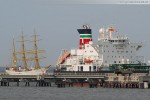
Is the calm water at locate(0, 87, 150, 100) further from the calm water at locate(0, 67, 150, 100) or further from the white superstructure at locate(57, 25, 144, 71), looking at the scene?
the white superstructure at locate(57, 25, 144, 71)

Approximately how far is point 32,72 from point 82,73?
16348 millimetres

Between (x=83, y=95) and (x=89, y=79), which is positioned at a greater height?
(x=89, y=79)

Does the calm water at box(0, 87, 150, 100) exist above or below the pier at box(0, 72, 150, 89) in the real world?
below

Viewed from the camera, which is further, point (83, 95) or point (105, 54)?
point (105, 54)

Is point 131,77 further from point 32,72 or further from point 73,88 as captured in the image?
point 32,72

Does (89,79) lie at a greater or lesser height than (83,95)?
greater

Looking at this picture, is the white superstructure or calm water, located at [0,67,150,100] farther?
the white superstructure

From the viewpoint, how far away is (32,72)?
434 feet

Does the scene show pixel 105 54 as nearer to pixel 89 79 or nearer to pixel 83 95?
pixel 89 79

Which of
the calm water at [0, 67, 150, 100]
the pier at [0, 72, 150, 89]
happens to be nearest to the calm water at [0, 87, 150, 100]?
the calm water at [0, 67, 150, 100]

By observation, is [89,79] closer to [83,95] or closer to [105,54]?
[105,54]

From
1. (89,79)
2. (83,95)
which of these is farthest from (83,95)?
(89,79)

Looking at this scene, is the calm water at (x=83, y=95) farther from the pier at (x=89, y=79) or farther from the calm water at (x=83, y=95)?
the pier at (x=89, y=79)

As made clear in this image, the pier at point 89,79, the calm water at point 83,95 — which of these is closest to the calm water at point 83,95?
the calm water at point 83,95
